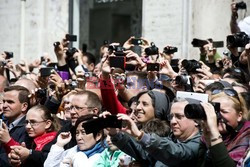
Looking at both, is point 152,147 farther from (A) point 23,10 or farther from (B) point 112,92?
(A) point 23,10

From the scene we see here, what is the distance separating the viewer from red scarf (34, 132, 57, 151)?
7789mm

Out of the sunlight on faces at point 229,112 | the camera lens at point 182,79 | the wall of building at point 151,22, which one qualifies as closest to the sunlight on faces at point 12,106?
the camera lens at point 182,79

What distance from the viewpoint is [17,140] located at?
26.8 feet

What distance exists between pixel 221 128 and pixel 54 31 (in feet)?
28.9

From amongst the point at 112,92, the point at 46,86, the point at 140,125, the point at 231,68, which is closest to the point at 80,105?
the point at 112,92

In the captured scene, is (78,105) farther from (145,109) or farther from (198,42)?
(198,42)

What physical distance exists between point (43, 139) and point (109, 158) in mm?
1479

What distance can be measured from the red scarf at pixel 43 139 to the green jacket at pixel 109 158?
4.23 ft

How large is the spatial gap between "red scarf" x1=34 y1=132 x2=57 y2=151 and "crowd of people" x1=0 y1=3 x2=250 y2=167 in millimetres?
14

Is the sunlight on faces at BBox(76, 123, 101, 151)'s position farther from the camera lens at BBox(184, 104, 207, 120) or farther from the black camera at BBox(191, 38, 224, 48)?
the black camera at BBox(191, 38, 224, 48)

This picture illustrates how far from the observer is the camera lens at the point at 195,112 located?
5.35 m

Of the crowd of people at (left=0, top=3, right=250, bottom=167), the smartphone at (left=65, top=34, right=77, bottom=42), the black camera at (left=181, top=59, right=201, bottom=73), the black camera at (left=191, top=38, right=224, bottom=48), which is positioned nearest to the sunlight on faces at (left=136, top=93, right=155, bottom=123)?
the crowd of people at (left=0, top=3, right=250, bottom=167)

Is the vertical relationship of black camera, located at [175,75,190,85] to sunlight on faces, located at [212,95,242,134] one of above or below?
Answer: above

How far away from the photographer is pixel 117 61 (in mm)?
7402
